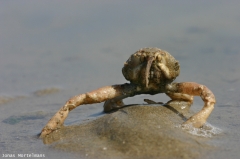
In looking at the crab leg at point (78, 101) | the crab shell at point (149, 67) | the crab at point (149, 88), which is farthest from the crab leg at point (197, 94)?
the crab leg at point (78, 101)

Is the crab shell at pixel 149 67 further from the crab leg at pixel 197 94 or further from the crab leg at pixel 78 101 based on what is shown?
the crab leg at pixel 78 101

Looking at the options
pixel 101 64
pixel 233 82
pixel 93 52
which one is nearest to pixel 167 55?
pixel 233 82

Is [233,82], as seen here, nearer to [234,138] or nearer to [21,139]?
[234,138]

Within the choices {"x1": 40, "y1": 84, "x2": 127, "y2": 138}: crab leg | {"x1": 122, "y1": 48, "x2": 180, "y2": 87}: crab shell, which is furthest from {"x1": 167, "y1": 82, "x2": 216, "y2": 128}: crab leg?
{"x1": 40, "y1": 84, "x2": 127, "y2": 138}: crab leg

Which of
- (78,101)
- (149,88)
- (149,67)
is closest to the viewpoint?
(149,67)

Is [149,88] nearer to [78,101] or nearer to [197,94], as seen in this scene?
[197,94]

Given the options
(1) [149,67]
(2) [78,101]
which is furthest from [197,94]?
(2) [78,101]

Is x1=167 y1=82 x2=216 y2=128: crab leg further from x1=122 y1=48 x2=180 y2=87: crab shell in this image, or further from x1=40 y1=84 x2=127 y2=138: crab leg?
x1=40 y1=84 x2=127 y2=138: crab leg

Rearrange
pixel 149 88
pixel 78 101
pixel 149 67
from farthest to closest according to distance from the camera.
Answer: pixel 149 88
pixel 78 101
pixel 149 67
